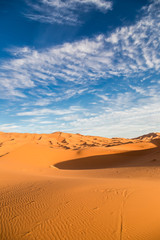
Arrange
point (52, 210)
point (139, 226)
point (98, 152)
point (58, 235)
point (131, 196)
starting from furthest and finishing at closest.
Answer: point (98, 152)
point (131, 196)
point (52, 210)
point (139, 226)
point (58, 235)

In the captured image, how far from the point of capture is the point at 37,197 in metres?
5.62

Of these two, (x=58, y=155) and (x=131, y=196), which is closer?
(x=131, y=196)

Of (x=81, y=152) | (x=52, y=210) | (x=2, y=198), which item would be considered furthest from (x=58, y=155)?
(x=52, y=210)

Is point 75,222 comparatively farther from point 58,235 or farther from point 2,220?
point 2,220

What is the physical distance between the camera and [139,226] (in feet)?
12.4

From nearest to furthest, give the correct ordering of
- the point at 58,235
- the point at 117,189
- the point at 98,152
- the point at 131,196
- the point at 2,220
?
the point at 58,235 < the point at 2,220 < the point at 131,196 < the point at 117,189 < the point at 98,152

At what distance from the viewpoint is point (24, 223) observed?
13.0 feet

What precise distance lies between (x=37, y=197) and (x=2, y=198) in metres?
1.39

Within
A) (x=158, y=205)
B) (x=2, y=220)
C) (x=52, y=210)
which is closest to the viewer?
(x=2, y=220)

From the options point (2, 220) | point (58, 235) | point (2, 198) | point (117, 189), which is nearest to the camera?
point (58, 235)

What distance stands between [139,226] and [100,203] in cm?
138

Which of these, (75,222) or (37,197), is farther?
(37,197)

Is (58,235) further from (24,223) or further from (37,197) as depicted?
(37,197)

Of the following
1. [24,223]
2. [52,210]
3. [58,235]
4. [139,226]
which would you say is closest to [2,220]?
[24,223]
